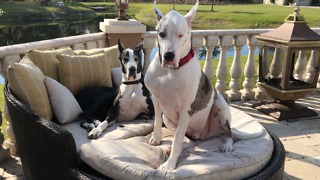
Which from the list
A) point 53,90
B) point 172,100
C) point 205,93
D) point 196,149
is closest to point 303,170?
point 196,149

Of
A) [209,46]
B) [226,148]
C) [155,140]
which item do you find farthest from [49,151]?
[209,46]

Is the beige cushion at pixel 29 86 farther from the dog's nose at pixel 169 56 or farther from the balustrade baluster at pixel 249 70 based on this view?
the balustrade baluster at pixel 249 70

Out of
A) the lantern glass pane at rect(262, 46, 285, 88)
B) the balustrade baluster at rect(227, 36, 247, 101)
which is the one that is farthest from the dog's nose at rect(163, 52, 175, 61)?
the balustrade baluster at rect(227, 36, 247, 101)

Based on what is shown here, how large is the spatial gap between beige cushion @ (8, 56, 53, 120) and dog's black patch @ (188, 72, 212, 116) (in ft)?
4.81

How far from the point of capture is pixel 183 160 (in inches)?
106

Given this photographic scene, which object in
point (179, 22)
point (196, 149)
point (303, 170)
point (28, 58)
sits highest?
point (179, 22)

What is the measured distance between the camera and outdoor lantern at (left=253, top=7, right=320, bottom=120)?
4902 mm

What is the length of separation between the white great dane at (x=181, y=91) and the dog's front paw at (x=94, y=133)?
532 millimetres

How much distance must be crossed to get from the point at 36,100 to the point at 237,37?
12.5 ft

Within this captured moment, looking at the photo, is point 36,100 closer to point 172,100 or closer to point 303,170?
point 172,100

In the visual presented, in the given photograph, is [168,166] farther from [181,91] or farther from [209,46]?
[209,46]

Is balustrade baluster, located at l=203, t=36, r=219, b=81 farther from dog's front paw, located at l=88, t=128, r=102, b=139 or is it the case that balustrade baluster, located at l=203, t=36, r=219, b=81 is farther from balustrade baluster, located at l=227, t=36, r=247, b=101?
dog's front paw, located at l=88, t=128, r=102, b=139

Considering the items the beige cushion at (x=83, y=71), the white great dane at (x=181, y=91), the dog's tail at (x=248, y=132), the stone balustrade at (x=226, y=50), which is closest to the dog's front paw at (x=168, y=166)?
the white great dane at (x=181, y=91)

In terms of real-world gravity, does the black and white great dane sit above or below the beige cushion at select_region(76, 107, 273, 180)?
above
